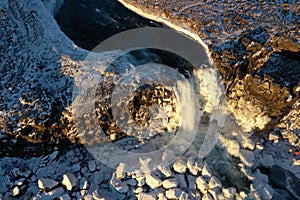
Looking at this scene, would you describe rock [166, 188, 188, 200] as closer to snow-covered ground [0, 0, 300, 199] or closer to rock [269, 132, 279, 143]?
snow-covered ground [0, 0, 300, 199]

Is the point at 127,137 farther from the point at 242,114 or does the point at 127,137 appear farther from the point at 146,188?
the point at 242,114

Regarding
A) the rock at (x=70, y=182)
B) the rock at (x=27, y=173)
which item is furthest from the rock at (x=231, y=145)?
the rock at (x=27, y=173)

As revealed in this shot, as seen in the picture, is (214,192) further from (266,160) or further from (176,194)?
(266,160)

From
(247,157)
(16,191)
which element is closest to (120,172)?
(16,191)

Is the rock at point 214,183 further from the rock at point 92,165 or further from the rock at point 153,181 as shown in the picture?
the rock at point 92,165

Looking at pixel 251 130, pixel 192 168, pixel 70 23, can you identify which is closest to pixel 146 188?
pixel 192 168

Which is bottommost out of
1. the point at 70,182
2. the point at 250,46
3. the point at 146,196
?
the point at 70,182

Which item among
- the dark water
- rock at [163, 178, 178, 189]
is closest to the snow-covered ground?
rock at [163, 178, 178, 189]
